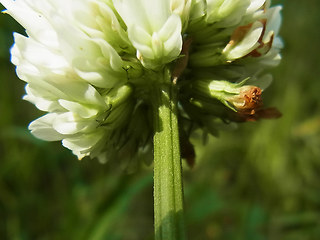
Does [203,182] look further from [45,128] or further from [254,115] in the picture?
[45,128]

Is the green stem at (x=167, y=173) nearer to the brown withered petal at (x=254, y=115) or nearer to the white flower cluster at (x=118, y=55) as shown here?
the white flower cluster at (x=118, y=55)

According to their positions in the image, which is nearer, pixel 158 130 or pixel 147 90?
pixel 158 130

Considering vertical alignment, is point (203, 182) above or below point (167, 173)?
above

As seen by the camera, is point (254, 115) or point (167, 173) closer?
point (167, 173)

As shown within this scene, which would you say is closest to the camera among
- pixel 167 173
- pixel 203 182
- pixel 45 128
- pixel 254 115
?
pixel 167 173

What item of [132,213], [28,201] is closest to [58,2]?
[28,201]

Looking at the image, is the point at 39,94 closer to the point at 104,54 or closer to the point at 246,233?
the point at 104,54

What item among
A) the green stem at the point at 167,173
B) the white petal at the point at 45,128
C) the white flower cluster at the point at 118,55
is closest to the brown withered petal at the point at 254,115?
the white flower cluster at the point at 118,55

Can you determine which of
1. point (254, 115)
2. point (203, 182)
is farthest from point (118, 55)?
point (203, 182)
